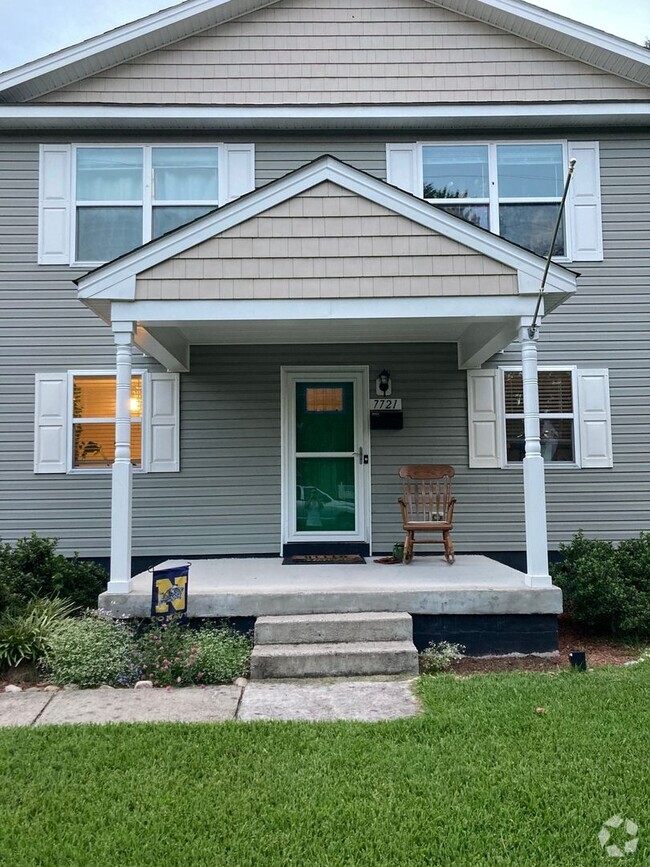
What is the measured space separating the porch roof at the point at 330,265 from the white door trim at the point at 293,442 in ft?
6.65

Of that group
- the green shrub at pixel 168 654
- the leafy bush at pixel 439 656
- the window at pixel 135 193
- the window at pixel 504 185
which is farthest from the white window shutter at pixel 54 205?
the leafy bush at pixel 439 656

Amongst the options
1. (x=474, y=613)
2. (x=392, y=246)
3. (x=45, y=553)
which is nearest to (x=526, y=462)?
(x=474, y=613)

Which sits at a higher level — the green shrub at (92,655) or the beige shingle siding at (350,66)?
the beige shingle siding at (350,66)

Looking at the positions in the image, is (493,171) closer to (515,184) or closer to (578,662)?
(515,184)

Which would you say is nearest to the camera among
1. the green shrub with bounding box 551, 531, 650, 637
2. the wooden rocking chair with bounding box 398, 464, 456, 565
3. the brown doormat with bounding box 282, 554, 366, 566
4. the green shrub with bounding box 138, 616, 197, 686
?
the green shrub with bounding box 138, 616, 197, 686

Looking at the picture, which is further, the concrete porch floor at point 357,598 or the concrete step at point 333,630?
the concrete porch floor at point 357,598

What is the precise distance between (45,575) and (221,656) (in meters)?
2.35

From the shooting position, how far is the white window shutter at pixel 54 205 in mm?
6938

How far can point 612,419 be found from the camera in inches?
278

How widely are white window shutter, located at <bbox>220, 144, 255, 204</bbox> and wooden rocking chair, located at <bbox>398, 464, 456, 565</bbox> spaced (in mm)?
3681

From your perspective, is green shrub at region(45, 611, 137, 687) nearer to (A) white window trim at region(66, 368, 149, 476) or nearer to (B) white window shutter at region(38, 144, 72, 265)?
(A) white window trim at region(66, 368, 149, 476)

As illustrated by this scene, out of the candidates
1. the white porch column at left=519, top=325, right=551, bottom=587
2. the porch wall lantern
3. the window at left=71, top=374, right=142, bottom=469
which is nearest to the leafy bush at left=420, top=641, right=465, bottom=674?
the white porch column at left=519, top=325, right=551, bottom=587

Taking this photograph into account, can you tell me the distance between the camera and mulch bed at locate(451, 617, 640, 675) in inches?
181

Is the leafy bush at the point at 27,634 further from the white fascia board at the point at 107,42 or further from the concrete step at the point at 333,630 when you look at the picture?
the white fascia board at the point at 107,42
